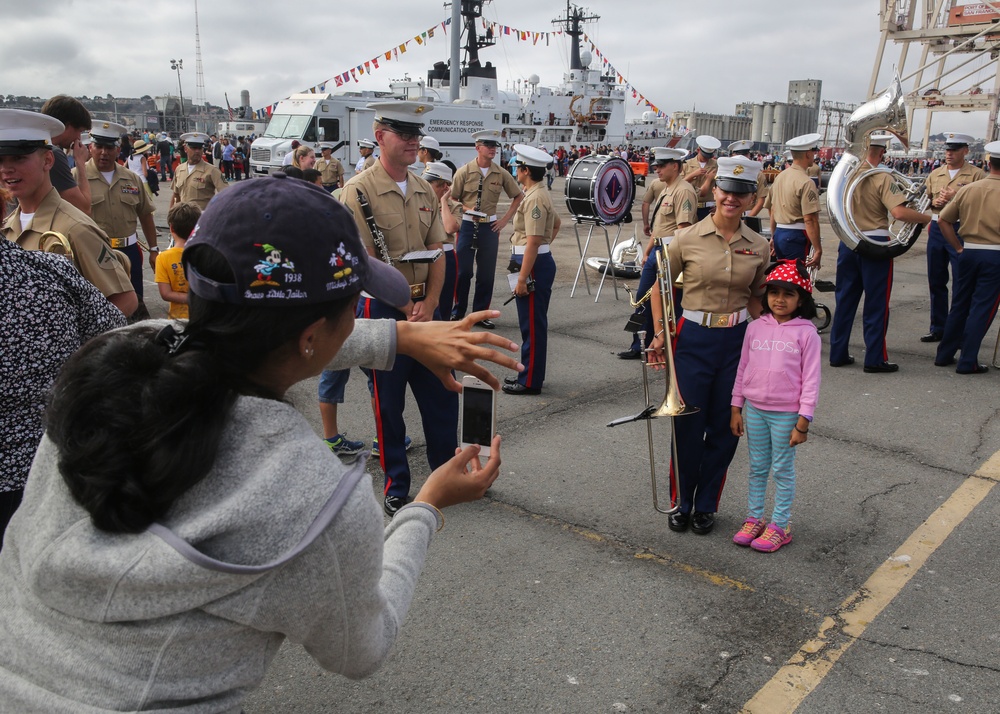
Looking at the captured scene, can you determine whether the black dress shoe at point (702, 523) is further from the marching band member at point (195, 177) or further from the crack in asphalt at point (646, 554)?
the marching band member at point (195, 177)

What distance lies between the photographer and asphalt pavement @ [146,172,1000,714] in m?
3.10

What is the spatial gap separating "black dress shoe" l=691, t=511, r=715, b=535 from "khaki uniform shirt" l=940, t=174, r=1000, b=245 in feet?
15.8

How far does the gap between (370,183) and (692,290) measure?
73.5 inches

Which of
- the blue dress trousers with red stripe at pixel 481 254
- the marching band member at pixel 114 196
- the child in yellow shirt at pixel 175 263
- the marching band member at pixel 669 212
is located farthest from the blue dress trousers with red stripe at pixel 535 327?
the marching band member at pixel 114 196

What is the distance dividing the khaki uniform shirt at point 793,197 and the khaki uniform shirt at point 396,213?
4996 mm

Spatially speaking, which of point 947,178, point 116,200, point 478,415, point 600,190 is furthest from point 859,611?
point 947,178

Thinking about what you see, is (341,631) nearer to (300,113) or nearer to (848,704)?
(848,704)

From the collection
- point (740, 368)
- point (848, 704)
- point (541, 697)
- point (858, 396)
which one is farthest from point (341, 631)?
point (858, 396)

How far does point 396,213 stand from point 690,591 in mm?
2549

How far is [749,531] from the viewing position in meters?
4.27

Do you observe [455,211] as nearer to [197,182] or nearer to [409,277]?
[197,182]

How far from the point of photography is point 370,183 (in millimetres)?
4570

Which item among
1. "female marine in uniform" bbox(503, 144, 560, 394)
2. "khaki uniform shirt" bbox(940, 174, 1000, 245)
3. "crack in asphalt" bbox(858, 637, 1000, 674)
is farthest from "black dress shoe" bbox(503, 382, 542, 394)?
"khaki uniform shirt" bbox(940, 174, 1000, 245)

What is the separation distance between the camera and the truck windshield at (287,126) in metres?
25.0
